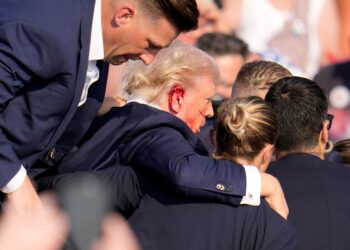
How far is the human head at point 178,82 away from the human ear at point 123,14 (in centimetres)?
37

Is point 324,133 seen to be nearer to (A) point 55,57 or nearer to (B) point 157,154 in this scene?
(B) point 157,154

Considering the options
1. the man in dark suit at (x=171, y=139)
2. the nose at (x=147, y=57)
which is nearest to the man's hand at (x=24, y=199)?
the man in dark suit at (x=171, y=139)

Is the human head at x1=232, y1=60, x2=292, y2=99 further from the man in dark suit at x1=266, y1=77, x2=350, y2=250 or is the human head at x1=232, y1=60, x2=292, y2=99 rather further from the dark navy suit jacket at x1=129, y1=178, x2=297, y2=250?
the dark navy suit jacket at x1=129, y1=178, x2=297, y2=250

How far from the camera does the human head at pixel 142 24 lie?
280 cm

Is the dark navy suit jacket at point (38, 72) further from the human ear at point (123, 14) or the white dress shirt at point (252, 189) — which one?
the white dress shirt at point (252, 189)

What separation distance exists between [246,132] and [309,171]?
16.6 inches

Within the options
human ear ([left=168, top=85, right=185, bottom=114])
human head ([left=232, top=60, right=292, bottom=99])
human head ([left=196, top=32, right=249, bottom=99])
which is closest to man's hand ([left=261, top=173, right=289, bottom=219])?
human ear ([left=168, top=85, right=185, bottom=114])

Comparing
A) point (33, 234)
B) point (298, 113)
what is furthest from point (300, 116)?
point (33, 234)

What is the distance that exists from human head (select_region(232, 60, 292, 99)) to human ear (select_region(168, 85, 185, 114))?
903 mm

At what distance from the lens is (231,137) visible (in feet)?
9.41

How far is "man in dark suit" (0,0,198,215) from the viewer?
8.45ft

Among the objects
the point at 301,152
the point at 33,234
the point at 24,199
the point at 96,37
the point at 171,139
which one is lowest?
the point at 24,199

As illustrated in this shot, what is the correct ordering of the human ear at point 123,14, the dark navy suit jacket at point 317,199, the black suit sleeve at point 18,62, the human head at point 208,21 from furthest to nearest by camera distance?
1. the human head at point 208,21
2. the dark navy suit jacket at point 317,199
3. the human ear at point 123,14
4. the black suit sleeve at point 18,62

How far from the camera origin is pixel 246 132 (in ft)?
9.32
